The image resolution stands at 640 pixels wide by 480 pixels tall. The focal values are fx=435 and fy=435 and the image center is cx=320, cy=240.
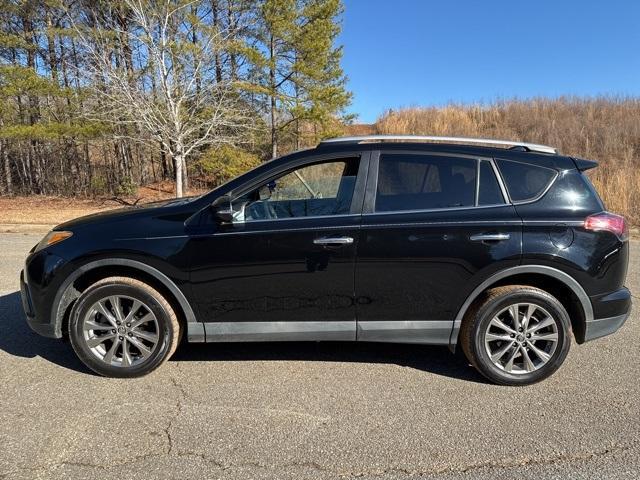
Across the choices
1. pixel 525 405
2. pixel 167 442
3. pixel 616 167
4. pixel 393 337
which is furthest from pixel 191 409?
pixel 616 167

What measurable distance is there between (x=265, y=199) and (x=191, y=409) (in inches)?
61.9

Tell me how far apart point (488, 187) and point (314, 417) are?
2.05 metres

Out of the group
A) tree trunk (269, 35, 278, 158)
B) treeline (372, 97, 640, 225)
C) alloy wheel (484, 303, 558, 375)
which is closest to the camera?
alloy wheel (484, 303, 558, 375)

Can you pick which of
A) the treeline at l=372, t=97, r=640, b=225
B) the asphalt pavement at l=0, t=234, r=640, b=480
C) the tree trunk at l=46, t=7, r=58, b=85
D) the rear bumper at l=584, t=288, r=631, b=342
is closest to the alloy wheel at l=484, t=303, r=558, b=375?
the asphalt pavement at l=0, t=234, r=640, b=480

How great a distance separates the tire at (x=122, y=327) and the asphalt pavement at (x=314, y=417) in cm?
14

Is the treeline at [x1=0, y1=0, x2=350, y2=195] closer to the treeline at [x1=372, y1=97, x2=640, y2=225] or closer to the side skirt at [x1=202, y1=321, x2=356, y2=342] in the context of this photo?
the treeline at [x1=372, y1=97, x2=640, y2=225]

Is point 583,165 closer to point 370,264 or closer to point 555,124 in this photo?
point 370,264

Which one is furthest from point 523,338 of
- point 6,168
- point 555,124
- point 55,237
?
point 6,168

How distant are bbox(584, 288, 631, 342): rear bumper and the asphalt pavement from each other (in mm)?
367

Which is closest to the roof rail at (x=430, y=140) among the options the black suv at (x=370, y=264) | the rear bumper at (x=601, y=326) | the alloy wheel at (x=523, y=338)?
the black suv at (x=370, y=264)

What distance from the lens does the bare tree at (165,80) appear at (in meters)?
14.3

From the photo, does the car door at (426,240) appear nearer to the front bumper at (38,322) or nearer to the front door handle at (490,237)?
the front door handle at (490,237)

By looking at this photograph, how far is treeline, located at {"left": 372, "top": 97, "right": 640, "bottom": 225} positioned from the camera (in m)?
16.8

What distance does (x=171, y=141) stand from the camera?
52.0 feet
